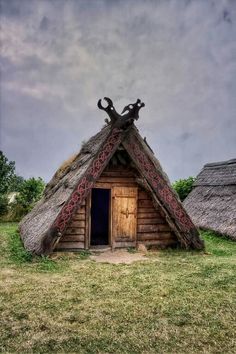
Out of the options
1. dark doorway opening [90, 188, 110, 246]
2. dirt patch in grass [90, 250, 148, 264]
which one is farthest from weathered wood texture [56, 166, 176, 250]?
dark doorway opening [90, 188, 110, 246]

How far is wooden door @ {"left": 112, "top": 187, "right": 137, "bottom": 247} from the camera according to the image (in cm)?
1110

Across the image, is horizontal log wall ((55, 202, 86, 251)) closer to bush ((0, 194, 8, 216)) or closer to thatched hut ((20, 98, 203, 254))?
thatched hut ((20, 98, 203, 254))

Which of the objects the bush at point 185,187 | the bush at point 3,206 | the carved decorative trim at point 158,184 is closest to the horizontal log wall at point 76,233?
the carved decorative trim at point 158,184

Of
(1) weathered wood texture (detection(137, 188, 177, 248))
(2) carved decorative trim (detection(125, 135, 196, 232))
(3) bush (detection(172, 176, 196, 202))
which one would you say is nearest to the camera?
(2) carved decorative trim (detection(125, 135, 196, 232))

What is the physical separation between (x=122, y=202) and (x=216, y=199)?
7.26 meters

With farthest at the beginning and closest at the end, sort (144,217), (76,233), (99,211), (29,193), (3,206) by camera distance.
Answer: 1. (29,193)
2. (3,206)
3. (99,211)
4. (144,217)
5. (76,233)

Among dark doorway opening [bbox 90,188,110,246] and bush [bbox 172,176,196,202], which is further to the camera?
bush [bbox 172,176,196,202]

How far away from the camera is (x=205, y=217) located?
16109mm

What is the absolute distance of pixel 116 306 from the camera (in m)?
5.83

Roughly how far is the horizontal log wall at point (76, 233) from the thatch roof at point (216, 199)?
6120 mm

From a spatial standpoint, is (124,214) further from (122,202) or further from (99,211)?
(99,211)

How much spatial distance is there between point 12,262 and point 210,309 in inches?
204

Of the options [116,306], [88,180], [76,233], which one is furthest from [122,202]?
[116,306]

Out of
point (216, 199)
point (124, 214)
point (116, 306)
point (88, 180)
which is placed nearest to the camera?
point (116, 306)
